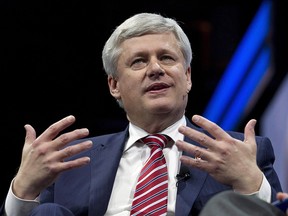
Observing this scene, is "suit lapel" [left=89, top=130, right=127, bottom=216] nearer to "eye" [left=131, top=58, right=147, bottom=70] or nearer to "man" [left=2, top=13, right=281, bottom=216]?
"man" [left=2, top=13, right=281, bottom=216]

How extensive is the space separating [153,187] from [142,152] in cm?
21

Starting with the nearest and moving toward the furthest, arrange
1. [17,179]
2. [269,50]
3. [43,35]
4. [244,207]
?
[244,207], [17,179], [269,50], [43,35]

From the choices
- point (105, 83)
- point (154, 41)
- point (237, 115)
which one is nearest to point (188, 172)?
point (154, 41)

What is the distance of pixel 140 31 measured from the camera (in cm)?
260

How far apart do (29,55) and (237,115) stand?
126 centimetres

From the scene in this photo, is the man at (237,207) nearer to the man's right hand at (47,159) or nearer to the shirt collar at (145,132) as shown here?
the man's right hand at (47,159)

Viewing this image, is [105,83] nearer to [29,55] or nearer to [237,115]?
[29,55]

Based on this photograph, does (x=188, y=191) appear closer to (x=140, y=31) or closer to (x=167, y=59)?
(x=167, y=59)

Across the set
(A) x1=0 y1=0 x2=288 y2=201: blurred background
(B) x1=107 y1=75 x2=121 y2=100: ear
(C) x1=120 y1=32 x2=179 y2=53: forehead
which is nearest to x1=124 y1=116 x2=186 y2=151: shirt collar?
(B) x1=107 y1=75 x2=121 y2=100: ear

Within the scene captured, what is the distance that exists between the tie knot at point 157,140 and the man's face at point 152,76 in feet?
0.27

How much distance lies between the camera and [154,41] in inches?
102

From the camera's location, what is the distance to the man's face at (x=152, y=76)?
8.19ft

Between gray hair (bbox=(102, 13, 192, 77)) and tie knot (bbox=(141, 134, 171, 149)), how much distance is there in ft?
1.03

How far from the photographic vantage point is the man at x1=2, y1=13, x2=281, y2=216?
83.0 inches
